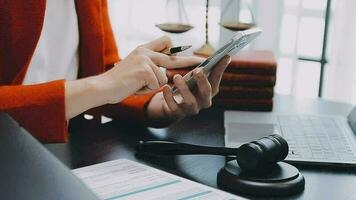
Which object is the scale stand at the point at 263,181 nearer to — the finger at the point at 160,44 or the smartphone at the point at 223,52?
the smartphone at the point at 223,52

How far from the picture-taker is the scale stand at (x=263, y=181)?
0.78m

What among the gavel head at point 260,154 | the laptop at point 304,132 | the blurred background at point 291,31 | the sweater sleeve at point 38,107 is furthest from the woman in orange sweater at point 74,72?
the blurred background at point 291,31

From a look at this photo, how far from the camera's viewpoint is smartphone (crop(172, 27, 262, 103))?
0.90m

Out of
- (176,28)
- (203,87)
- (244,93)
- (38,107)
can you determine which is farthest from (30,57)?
(176,28)

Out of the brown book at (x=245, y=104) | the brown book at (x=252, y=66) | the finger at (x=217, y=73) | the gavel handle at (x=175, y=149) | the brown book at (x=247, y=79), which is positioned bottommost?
the brown book at (x=245, y=104)

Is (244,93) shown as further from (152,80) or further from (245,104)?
(152,80)

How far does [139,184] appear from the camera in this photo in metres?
0.77

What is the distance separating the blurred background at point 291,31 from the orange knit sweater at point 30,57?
0.89 meters

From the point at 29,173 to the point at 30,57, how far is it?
562 mm

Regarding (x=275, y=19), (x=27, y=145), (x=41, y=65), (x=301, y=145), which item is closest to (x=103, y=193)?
(x=27, y=145)

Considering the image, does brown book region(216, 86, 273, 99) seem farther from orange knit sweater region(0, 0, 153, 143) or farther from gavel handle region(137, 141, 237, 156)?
gavel handle region(137, 141, 237, 156)

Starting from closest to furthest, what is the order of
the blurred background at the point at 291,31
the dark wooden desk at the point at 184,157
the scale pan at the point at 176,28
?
1. the dark wooden desk at the point at 184,157
2. the scale pan at the point at 176,28
3. the blurred background at the point at 291,31

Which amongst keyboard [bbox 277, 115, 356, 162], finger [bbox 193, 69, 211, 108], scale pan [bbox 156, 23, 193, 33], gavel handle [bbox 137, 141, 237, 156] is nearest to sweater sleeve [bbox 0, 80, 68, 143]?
gavel handle [bbox 137, 141, 237, 156]

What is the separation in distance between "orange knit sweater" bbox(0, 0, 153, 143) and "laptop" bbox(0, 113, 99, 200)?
0.84 ft
